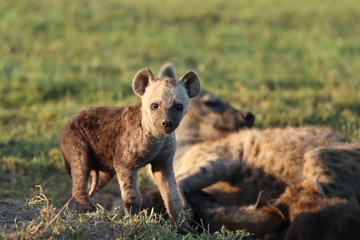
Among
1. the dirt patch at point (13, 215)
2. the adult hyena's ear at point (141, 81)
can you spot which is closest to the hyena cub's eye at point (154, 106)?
the adult hyena's ear at point (141, 81)

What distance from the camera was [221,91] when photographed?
8633 mm

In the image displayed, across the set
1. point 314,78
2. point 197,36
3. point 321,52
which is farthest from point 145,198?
point 197,36

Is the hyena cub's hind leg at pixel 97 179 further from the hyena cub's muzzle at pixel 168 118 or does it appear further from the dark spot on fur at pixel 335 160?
the dark spot on fur at pixel 335 160

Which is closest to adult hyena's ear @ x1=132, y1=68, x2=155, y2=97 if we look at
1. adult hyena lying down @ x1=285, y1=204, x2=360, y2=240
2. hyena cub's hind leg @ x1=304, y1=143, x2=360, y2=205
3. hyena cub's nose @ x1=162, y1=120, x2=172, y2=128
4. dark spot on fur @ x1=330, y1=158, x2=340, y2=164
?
hyena cub's nose @ x1=162, y1=120, x2=172, y2=128

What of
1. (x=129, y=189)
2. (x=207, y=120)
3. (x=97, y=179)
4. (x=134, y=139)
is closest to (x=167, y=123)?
(x=134, y=139)

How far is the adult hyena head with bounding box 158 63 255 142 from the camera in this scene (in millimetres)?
6656

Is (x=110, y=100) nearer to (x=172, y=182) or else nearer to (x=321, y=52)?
(x=321, y=52)

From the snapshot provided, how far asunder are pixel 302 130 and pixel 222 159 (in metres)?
0.73

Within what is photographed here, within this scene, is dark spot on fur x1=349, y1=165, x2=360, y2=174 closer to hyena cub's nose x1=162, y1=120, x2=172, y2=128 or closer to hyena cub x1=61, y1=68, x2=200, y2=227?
hyena cub x1=61, y1=68, x2=200, y2=227

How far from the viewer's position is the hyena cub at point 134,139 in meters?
3.91

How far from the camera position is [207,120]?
6.71 metres

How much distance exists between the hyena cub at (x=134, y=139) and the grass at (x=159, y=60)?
1.54 m

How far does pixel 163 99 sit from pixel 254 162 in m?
2.12

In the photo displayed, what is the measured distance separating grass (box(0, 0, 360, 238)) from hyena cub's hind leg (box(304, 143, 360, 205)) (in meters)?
1.53
